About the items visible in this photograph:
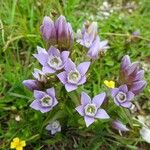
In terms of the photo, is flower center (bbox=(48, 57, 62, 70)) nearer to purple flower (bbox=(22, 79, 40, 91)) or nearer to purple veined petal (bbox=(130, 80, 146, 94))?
purple flower (bbox=(22, 79, 40, 91))

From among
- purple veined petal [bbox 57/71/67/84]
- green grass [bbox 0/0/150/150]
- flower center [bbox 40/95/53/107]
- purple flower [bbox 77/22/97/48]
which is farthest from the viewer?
green grass [bbox 0/0/150/150]

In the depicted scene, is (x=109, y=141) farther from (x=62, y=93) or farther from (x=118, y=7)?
(x=118, y=7)

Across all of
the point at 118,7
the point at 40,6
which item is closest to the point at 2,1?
the point at 40,6

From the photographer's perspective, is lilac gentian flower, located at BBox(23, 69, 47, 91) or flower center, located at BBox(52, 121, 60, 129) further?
flower center, located at BBox(52, 121, 60, 129)

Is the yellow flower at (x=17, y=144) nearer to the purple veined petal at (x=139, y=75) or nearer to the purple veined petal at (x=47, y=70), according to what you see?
the purple veined petal at (x=47, y=70)

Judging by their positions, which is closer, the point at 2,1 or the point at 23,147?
the point at 23,147

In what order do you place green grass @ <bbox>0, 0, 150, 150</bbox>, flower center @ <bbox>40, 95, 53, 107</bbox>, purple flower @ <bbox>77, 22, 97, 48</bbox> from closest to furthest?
1. flower center @ <bbox>40, 95, 53, 107</bbox>
2. purple flower @ <bbox>77, 22, 97, 48</bbox>
3. green grass @ <bbox>0, 0, 150, 150</bbox>

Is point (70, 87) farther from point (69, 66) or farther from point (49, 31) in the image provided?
point (49, 31)

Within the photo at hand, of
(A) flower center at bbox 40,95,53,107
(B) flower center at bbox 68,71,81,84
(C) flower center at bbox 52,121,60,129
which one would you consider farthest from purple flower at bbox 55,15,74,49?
(C) flower center at bbox 52,121,60,129
